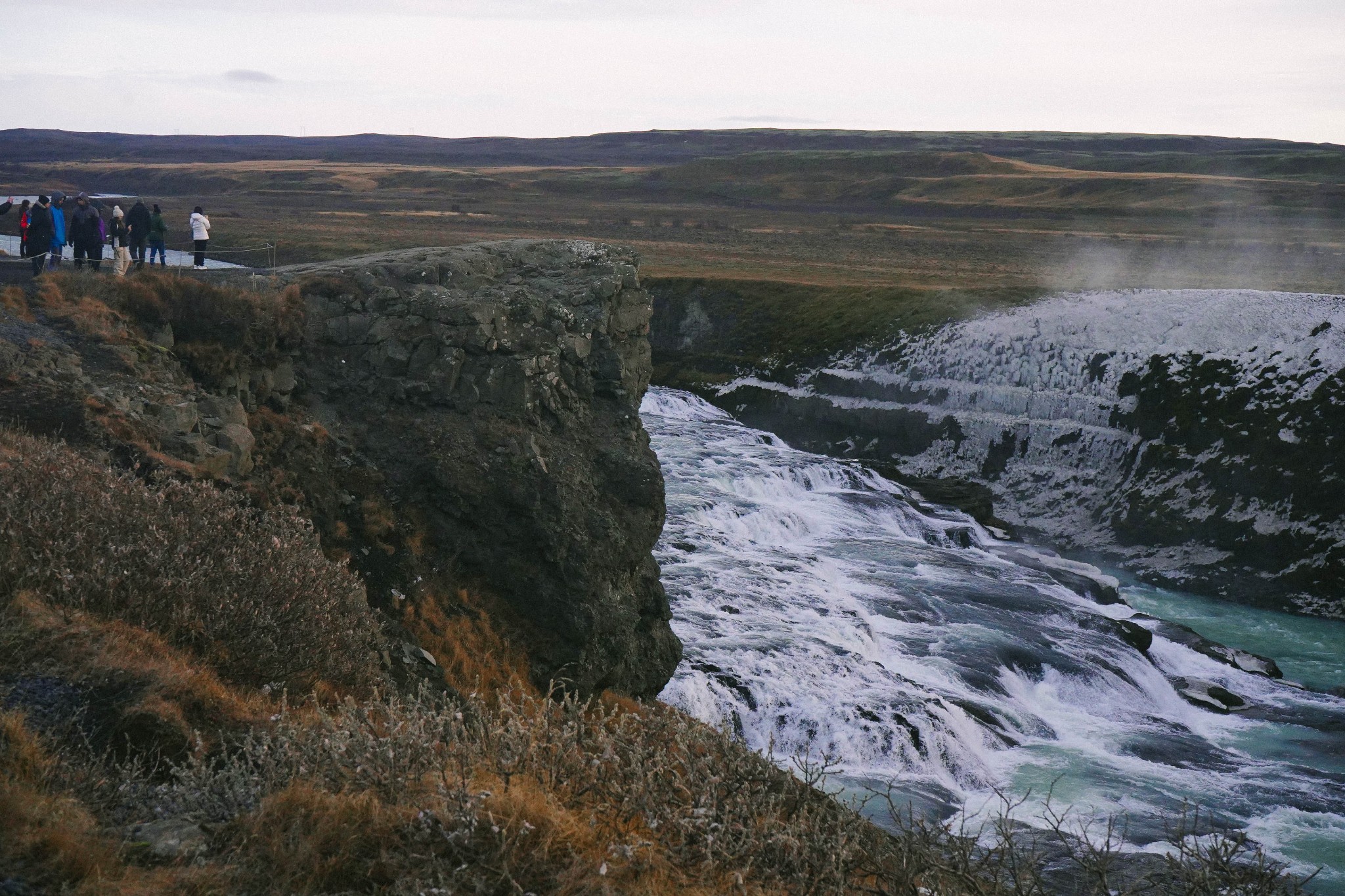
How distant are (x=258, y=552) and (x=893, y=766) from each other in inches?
418

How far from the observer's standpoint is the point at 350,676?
29.5 ft

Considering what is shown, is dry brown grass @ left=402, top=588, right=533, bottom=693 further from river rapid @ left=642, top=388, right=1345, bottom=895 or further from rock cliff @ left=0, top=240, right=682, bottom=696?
river rapid @ left=642, top=388, right=1345, bottom=895

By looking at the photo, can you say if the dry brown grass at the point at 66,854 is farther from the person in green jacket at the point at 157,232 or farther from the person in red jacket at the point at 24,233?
the person in green jacket at the point at 157,232

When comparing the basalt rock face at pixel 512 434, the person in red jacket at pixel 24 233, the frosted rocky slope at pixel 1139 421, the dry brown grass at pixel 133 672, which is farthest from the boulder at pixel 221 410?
the frosted rocky slope at pixel 1139 421

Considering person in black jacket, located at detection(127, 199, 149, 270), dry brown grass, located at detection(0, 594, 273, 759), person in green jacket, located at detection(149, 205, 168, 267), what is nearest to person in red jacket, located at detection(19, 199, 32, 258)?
person in black jacket, located at detection(127, 199, 149, 270)

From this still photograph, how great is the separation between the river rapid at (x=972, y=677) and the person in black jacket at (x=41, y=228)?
12962mm

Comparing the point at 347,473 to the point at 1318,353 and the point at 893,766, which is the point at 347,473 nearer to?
the point at 893,766

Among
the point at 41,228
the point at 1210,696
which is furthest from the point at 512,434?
the point at 1210,696

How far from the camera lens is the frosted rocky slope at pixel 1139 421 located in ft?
94.8

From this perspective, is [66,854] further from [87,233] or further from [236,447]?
[87,233]

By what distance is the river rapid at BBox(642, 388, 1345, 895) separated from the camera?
16.0 m

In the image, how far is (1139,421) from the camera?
3359cm

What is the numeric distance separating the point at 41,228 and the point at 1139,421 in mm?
29398

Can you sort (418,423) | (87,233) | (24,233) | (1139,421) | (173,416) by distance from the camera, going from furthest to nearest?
(1139,421)
(24,233)
(87,233)
(418,423)
(173,416)
